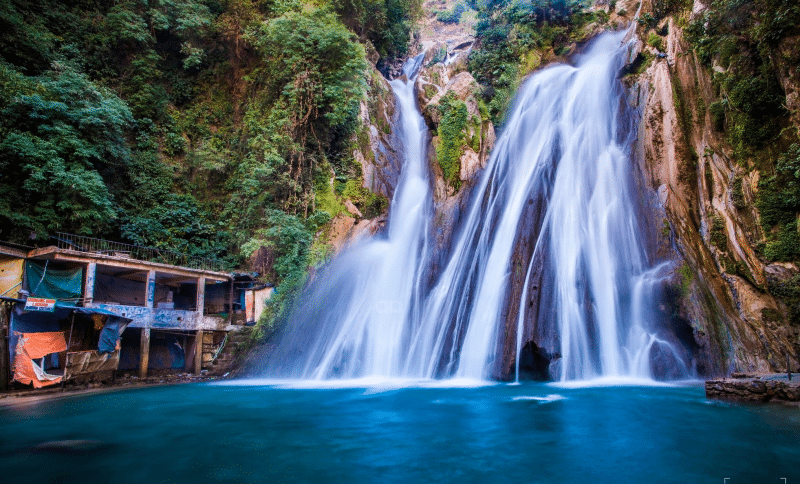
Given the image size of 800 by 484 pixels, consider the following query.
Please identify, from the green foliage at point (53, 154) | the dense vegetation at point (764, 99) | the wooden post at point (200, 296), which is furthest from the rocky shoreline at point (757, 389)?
the green foliage at point (53, 154)

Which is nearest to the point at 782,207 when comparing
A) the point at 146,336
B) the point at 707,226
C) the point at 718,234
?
the point at 718,234

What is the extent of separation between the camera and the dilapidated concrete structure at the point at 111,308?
1465 cm

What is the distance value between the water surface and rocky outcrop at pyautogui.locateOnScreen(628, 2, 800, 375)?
2.23 meters

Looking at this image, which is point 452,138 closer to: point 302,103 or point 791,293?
point 302,103

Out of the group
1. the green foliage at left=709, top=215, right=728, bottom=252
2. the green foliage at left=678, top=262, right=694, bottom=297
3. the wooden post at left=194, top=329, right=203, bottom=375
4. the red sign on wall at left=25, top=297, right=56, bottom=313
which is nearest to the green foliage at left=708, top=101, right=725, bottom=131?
the green foliage at left=709, top=215, right=728, bottom=252

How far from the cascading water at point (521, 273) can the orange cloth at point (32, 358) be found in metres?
7.13

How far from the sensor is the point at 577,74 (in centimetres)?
1962

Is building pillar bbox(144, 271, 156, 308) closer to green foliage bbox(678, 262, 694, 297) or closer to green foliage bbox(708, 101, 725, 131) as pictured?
green foliage bbox(678, 262, 694, 297)

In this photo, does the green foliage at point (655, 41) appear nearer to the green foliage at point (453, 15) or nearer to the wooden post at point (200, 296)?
the wooden post at point (200, 296)

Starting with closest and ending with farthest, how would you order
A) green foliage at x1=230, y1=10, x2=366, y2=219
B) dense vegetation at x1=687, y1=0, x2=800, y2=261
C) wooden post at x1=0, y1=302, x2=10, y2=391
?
dense vegetation at x1=687, y1=0, x2=800, y2=261
wooden post at x1=0, y1=302, x2=10, y2=391
green foliage at x1=230, y1=10, x2=366, y2=219

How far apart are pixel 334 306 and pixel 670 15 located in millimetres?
16588

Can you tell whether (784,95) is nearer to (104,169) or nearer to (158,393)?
(158,393)

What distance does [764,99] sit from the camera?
436 inches

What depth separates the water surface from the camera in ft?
16.6
